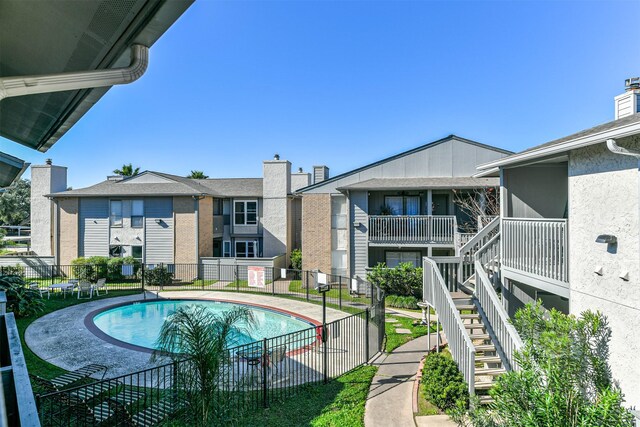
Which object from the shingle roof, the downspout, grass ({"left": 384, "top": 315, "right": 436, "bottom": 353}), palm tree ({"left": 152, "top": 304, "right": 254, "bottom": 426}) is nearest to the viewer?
the downspout

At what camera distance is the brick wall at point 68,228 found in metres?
26.7

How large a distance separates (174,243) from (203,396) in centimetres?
2127

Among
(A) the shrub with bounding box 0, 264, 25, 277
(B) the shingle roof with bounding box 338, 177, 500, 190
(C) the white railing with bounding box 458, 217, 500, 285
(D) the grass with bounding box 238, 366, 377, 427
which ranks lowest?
(D) the grass with bounding box 238, 366, 377, 427

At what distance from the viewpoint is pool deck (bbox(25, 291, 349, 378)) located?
430 inches

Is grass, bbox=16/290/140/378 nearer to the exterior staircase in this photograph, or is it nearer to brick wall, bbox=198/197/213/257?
brick wall, bbox=198/197/213/257

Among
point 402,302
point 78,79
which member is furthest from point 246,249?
point 78,79

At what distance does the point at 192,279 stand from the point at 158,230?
14.5ft

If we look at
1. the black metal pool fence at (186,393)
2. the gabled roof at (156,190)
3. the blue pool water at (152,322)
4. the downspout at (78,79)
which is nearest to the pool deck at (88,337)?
the blue pool water at (152,322)

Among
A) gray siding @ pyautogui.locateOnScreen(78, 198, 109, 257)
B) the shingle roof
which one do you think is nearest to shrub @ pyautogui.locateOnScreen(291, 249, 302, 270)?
the shingle roof

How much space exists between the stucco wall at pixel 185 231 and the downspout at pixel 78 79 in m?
23.5

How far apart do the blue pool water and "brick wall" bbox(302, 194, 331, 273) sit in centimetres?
572

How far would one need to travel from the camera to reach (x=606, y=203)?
20.8ft

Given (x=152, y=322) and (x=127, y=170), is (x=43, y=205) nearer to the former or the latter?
(x=152, y=322)

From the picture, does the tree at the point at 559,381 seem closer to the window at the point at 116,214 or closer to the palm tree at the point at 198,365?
the palm tree at the point at 198,365
